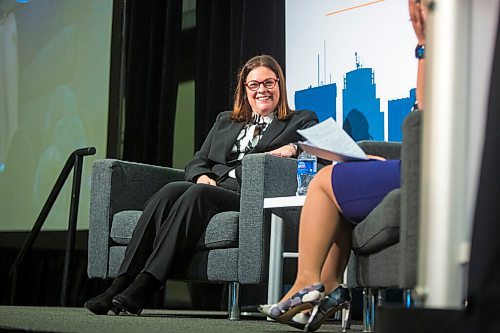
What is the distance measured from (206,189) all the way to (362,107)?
0.98 m

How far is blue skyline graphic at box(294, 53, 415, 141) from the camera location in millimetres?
3480

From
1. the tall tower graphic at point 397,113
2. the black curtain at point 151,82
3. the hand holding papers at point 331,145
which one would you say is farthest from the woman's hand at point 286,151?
the black curtain at point 151,82

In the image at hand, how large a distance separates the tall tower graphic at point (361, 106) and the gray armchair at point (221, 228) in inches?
27.8

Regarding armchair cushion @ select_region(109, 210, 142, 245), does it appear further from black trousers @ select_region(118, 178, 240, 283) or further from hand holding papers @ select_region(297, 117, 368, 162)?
hand holding papers @ select_region(297, 117, 368, 162)

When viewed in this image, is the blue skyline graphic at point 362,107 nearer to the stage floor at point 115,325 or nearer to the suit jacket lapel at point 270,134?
the suit jacket lapel at point 270,134

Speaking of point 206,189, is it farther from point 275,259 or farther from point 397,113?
point 397,113

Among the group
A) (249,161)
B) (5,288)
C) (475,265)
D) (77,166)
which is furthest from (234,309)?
(5,288)

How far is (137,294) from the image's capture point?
8.86ft

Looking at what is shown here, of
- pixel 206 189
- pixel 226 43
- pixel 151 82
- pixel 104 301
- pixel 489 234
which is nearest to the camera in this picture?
pixel 489 234

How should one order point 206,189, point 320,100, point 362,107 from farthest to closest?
point 320,100, point 362,107, point 206,189

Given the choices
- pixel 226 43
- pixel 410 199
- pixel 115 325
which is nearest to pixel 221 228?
A: pixel 115 325

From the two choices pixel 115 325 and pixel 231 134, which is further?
pixel 231 134

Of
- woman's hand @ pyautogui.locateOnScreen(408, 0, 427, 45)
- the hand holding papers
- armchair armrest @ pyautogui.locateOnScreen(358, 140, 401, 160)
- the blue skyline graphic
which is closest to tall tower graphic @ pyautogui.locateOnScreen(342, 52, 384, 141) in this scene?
the blue skyline graphic

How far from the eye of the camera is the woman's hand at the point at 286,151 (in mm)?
3103
